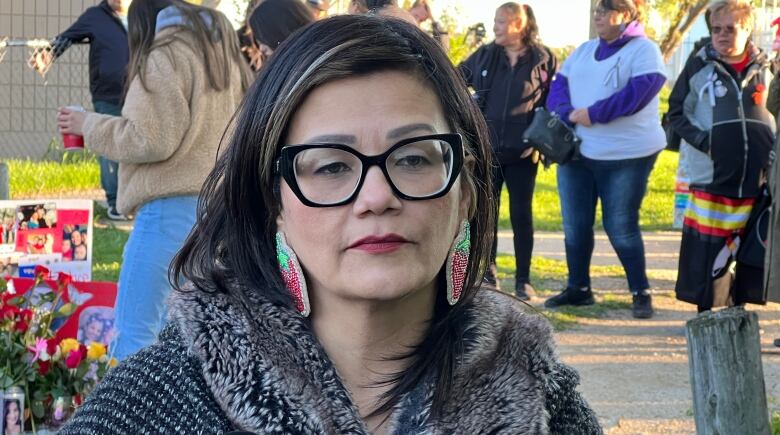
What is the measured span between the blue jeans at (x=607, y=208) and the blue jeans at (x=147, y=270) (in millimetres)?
3607

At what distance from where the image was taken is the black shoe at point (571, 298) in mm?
7965

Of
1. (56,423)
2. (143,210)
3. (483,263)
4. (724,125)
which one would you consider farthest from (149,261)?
(724,125)

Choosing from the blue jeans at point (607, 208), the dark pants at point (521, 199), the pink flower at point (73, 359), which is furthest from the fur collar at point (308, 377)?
the dark pants at point (521, 199)

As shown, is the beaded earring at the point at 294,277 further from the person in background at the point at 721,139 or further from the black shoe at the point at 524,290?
the black shoe at the point at 524,290

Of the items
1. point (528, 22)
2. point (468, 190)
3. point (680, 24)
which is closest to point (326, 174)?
point (468, 190)

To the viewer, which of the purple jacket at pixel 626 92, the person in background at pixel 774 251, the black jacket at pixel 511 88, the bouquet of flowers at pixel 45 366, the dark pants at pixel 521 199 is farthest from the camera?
the dark pants at pixel 521 199

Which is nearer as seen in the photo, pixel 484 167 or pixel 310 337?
pixel 310 337

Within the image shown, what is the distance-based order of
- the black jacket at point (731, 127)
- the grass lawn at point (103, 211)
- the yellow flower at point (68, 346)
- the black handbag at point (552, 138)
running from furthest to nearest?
the grass lawn at point (103, 211), the black handbag at point (552, 138), the black jacket at point (731, 127), the yellow flower at point (68, 346)

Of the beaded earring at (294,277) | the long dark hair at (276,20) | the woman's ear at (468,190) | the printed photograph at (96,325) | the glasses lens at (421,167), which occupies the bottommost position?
the printed photograph at (96,325)

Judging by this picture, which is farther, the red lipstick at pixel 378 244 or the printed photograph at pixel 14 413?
the printed photograph at pixel 14 413

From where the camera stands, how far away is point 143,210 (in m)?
4.57

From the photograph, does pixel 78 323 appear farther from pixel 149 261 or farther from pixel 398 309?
pixel 398 309

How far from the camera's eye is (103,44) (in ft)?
32.1

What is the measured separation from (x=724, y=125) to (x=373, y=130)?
4924 mm
